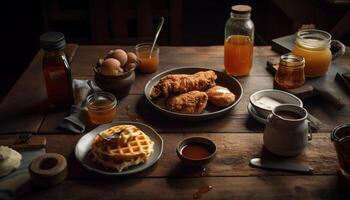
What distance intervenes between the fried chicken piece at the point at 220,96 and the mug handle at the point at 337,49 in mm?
619

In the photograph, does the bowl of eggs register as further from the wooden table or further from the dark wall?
the dark wall

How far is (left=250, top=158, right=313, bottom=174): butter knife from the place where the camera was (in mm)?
1296

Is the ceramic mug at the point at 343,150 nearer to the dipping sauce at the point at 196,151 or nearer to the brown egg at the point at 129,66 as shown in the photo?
the dipping sauce at the point at 196,151

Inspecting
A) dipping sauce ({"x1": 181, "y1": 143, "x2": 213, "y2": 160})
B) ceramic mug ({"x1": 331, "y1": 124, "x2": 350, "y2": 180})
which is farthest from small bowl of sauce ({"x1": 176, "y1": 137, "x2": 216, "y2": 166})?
ceramic mug ({"x1": 331, "y1": 124, "x2": 350, "y2": 180})

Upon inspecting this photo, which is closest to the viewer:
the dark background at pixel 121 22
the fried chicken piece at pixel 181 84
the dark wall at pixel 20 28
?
the fried chicken piece at pixel 181 84

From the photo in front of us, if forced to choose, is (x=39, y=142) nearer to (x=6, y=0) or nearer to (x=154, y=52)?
(x=154, y=52)

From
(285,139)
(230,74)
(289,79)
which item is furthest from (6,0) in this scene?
(285,139)

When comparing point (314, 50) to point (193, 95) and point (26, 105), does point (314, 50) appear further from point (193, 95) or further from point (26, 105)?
point (26, 105)

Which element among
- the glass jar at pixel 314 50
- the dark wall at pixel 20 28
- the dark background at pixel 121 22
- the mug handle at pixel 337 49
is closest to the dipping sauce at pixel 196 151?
the glass jar at pixel 314 50

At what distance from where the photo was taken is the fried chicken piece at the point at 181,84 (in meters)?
1.61

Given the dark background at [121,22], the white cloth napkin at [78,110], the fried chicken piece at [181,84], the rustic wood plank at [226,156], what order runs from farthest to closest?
the dark background at [121,22] < the fried chicken piece at [181,84] < the white cloth napkin at [78,110] < the rustic wood plank at [226,156]

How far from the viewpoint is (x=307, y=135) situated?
1341mm

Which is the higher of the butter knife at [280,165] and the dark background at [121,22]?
the butter knife at [280,165]

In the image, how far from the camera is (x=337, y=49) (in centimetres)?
197
